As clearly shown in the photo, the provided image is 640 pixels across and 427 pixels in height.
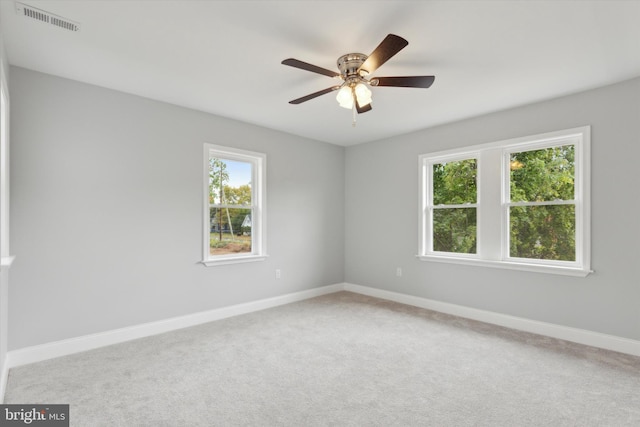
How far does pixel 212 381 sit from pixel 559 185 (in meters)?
3.93

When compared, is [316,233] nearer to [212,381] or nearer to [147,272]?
[147,272]

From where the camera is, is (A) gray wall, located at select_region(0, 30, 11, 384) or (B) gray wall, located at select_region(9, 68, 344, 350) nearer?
(A) gray wall, located at select_region(0, 30, 11, 384)

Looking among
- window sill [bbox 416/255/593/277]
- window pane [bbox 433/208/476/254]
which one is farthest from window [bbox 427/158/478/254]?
window sill [bbox 416/255/593/277]

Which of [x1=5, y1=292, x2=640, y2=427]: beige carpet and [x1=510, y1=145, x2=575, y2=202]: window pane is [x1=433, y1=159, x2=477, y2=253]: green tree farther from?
[x1=5, y1=292, x2=640, y2=427]: beige carpet

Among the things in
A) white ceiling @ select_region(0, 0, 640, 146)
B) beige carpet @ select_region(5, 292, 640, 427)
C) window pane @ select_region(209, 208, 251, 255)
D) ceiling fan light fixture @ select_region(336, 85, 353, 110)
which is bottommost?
beige carpet @ select_region(5, 292, 640, 427)

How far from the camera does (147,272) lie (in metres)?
3.47

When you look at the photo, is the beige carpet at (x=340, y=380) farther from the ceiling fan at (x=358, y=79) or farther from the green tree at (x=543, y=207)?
the ceiling fan at (x=358, y=79)

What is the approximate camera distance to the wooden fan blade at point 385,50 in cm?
187

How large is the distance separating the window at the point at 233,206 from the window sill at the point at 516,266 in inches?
93.9

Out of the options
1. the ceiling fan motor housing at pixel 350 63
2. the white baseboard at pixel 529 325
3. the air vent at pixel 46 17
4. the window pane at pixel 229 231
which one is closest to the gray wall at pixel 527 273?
the white baseboard at pixel 529 325

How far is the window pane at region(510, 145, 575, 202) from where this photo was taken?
3486 millimetres

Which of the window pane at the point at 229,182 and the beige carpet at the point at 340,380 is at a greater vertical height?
the window pane at the point at 229,182

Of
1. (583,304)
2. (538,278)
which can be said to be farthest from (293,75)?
(583,304)

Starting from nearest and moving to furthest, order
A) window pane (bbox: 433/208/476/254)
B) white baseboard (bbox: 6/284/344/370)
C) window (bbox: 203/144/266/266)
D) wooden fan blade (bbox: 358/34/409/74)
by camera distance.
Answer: wooden fan blade (bbox: 358/34/409/74)
white baseboard (bbox: 6/284/344/370)
window (bbox: 203/144/266/266)
window pane (bbox: 433/208/476/254)
